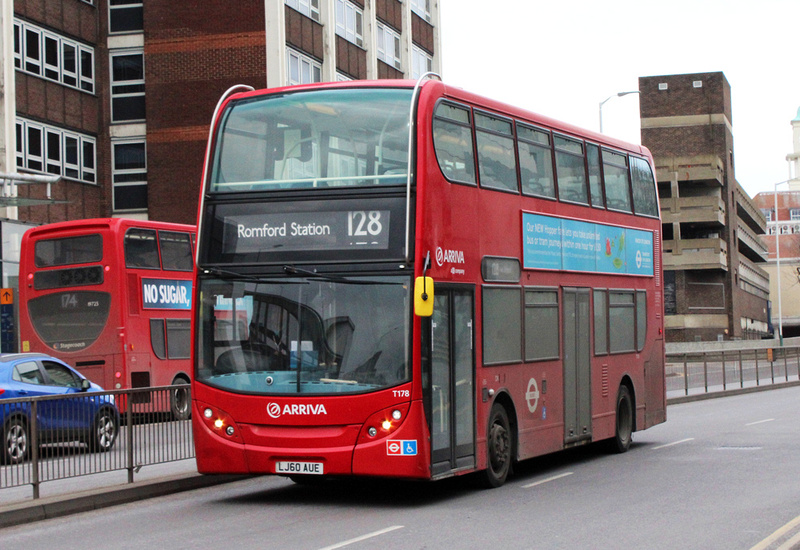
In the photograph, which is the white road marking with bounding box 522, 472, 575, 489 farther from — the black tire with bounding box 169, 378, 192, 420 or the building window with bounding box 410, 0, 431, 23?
the building window with bounding box 410, 0, 431, 23

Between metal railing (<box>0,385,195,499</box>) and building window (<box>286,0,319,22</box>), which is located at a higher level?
building window (<box>286,0,319,22</box>)

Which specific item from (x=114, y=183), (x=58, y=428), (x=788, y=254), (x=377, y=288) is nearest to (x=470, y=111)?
(x=377, y=288)

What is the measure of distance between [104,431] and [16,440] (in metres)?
1.32

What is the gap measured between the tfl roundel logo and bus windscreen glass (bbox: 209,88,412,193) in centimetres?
219

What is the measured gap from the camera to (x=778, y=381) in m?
43.5

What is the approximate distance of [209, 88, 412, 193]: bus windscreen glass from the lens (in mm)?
11938

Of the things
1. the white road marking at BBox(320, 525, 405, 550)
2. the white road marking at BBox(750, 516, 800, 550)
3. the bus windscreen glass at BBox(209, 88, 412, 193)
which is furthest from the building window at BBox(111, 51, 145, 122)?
the white road marking at BBox(750, 516, 800, 550)

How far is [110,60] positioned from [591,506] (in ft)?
109

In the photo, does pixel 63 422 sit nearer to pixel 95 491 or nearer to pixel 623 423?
pixel 95 491

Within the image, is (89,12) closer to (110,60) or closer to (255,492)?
(110,60)

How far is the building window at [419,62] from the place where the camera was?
168 feet

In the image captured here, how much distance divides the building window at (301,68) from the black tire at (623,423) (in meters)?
24.9

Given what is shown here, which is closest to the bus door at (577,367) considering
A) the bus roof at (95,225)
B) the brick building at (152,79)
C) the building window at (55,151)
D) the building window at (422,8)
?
the bus roof at (95,225)

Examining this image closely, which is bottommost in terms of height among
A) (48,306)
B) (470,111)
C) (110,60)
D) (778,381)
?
(778,381)
